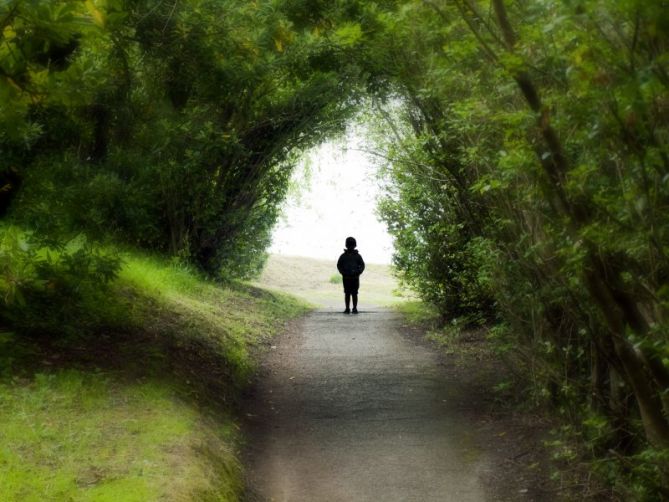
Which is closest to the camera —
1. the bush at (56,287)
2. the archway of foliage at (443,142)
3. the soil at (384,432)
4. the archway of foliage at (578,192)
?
the archway of foliage at (578,192)

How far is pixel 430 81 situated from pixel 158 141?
11.0ft

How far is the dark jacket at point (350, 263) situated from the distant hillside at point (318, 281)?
7321mm

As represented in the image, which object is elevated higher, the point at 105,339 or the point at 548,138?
the point at 548,138

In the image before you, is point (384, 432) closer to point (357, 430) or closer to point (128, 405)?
point (357, 430)

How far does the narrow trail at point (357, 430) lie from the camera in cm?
791

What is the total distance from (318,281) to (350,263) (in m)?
17.7

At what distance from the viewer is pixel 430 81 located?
10.2 meters

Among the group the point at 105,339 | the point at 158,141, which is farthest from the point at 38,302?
the point at 158,141

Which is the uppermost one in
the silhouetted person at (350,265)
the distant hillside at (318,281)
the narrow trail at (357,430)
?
the distant hillside at (318,281)

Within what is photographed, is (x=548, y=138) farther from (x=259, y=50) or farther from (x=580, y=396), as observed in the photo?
(x=259, y=50)

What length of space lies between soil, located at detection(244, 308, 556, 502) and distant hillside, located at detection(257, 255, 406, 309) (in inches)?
571

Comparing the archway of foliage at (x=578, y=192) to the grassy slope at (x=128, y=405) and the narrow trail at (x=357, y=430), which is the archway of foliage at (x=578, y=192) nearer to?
the narrow trail at (x=357, y=430)

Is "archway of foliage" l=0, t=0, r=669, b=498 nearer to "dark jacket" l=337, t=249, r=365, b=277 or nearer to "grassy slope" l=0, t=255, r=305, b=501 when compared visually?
"grassy slope" l=0, t=255, r=305, b=501

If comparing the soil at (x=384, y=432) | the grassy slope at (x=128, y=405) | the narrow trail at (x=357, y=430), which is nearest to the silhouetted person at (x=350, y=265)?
the narrow trail at (x=357, y=430)
